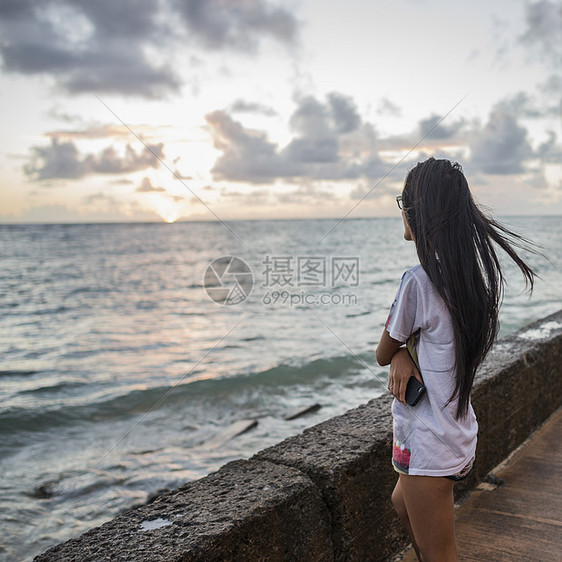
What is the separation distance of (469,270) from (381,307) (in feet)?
46.8

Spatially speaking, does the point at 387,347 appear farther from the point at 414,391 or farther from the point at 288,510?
the point at 288,510

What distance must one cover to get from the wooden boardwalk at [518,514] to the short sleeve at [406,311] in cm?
138

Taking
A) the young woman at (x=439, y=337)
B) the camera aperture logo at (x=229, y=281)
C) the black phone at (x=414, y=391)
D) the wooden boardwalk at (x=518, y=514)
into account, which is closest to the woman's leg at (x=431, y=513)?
the young woman at (x=439, y=337)

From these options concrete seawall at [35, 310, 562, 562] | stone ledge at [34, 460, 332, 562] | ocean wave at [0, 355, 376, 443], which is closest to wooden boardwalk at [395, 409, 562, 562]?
concrete seawall at [35, 310, 562, 562]

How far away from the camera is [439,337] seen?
1.72 meters

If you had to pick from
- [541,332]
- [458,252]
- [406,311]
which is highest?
[458,252]

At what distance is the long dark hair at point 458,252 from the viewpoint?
1.70 meters

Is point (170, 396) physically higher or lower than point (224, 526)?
lower

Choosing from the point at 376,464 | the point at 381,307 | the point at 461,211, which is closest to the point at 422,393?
the point at 461,211

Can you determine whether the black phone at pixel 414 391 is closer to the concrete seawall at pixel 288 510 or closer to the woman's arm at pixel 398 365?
the woman's arm at pixel 398 365

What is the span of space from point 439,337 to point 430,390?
170 mm

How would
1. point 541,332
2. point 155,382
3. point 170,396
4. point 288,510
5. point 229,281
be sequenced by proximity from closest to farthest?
point 288,510, point 541,332, point 170,396, point 155,382, point 229,281

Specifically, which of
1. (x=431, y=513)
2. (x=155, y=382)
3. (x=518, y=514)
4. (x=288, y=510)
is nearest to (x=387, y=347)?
(x=431, y=513)

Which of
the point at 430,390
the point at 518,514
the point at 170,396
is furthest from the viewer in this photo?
the point at 170,396
